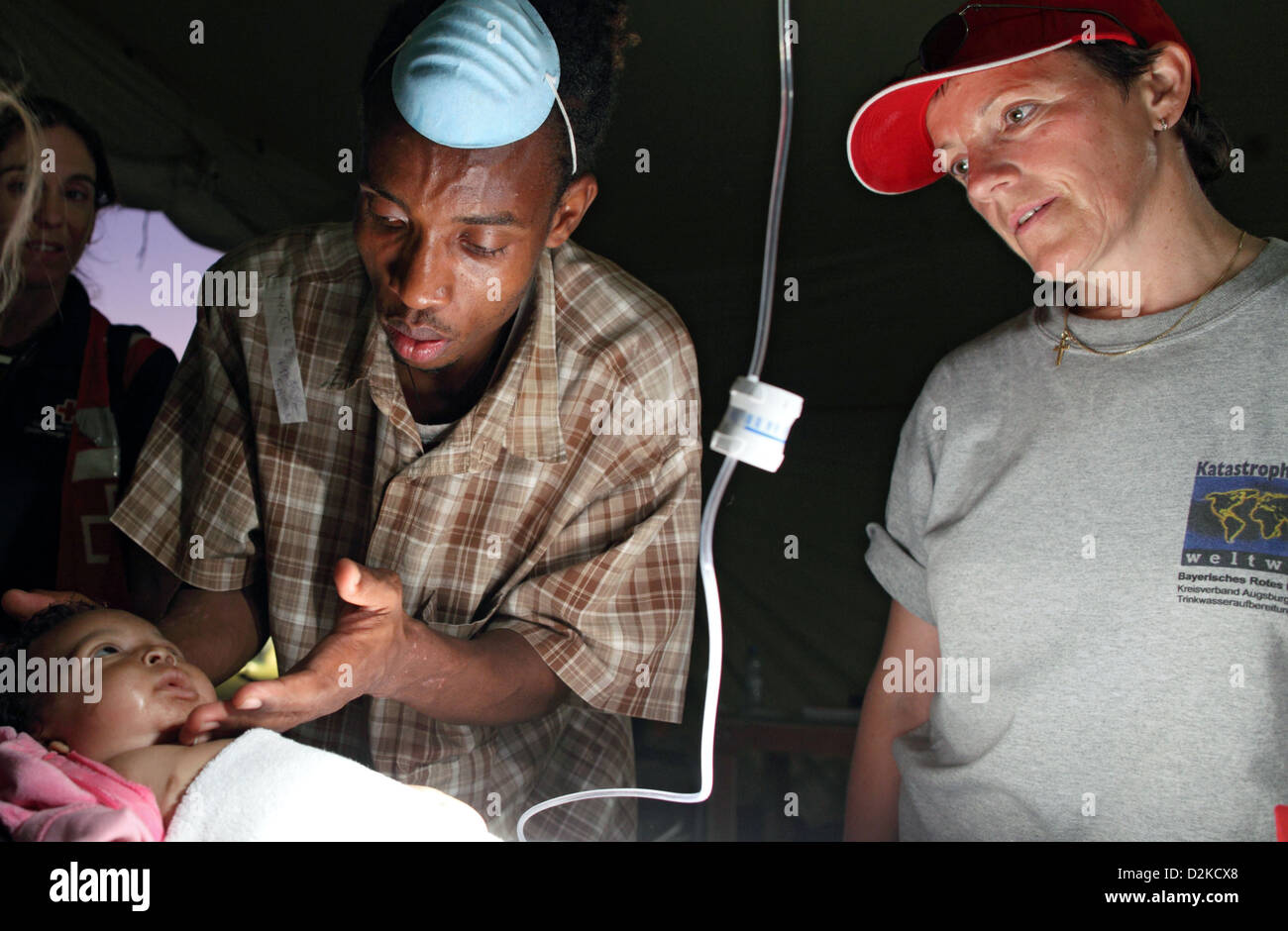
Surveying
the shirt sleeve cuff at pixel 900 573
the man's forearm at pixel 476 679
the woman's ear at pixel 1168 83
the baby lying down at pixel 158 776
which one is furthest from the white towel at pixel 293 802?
the woman's ear at pixel 1168 83

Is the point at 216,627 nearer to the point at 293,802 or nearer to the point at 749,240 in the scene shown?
the point at 293,802

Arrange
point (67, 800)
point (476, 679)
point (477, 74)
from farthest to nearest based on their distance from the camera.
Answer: point (476, 679) < point (477, 74) < point (67, 800)

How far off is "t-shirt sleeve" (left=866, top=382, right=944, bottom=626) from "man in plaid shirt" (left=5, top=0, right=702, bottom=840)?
23 cm

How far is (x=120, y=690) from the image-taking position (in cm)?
97

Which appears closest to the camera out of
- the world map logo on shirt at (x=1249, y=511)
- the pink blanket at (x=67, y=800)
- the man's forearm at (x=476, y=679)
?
the pink blanket at (x=67, y=800)

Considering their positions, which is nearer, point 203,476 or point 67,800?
point 67,800

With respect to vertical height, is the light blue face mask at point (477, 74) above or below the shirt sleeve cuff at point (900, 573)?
above

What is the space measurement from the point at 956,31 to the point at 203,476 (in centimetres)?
102

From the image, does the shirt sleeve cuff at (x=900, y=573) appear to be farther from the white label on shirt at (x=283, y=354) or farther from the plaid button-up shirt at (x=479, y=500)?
the white label on shirt at (x=283, y=354)

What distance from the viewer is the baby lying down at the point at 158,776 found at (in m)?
0.89

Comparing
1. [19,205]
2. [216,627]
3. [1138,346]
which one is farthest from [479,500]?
[1138,346]

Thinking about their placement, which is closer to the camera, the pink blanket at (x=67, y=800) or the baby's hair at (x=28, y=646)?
the pink blanket at (x=67, y=800)

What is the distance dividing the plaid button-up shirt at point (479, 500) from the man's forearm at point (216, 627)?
22mm
